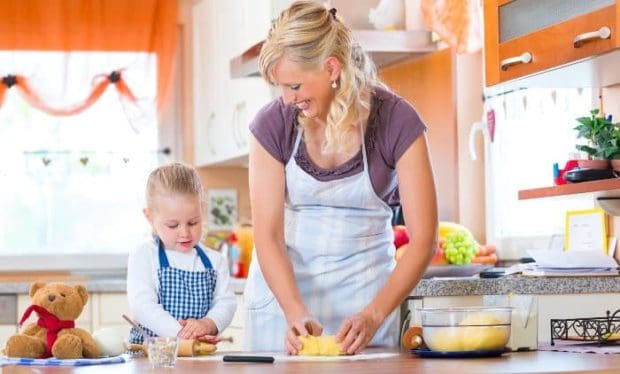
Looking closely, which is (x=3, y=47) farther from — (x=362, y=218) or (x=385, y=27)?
(x=362, y=218)

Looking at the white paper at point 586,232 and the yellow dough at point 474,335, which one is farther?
the white paper at point 586,232

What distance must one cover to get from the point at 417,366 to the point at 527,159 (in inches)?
96.7

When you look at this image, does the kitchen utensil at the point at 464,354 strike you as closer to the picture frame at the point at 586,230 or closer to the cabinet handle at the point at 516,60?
the cabinet handle at the point at 516,60

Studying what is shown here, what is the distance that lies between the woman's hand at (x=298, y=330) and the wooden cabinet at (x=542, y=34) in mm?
886

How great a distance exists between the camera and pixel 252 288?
2924 mm

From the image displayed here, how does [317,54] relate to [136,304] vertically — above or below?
above

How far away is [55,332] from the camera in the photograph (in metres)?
2.33

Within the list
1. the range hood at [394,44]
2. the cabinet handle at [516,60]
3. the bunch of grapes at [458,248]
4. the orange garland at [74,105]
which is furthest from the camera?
the orange garland at [74,105]

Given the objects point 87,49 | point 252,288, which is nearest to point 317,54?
point 252,288

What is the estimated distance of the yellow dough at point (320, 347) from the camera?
232 cm

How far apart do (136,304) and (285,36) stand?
0.67 meters

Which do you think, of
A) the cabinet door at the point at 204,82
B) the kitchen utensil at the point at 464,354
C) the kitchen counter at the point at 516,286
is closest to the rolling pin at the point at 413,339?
the kitchen utensil at the point at 464,354

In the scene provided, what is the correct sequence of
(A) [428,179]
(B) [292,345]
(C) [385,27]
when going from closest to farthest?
1. (B) [292,345]
2. (A) [428,179]
3. (C) [385,27]

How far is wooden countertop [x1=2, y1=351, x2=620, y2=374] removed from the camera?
1902 millimetres
